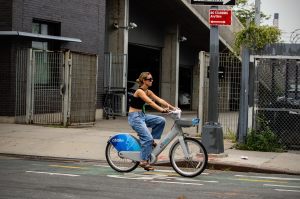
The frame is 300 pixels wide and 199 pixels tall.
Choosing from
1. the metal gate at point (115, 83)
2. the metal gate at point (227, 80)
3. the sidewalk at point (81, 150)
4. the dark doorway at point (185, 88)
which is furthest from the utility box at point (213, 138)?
the dark doorway at point (185, 88)

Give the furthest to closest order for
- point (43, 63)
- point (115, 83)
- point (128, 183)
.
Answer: point (115, 83) < point (43, 63) < point (128, 183)

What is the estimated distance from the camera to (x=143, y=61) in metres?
31.4

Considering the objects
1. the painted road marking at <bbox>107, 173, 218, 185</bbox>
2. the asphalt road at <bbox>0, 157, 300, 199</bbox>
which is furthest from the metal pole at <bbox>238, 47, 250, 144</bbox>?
the painted road marking at <bbox>107, 173, 218, 185</bbox>

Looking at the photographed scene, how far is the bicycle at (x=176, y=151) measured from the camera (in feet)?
33.6

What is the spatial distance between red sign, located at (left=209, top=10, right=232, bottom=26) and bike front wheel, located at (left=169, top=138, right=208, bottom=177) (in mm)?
3256

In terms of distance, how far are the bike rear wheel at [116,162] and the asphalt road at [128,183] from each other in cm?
14

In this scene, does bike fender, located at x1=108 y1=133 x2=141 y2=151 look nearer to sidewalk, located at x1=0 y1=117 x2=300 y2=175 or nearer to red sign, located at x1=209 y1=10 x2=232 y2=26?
sidewalk, located at x1=0 y1=117 x2=300 y2=175

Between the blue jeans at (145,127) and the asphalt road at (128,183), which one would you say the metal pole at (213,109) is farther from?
the blue jeans at (145,127)

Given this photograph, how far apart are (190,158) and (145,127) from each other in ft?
3.08

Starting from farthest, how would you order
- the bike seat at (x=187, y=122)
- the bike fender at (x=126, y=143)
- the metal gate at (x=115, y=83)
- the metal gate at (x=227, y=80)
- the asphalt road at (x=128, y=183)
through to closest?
the metal gate at (x=115, y=83), the metal gate at (x=227, y=80), the bike fender at (x=126, y=143), the bike seat at (x=187, y=122), the asphalt road at (x=128, y=183)

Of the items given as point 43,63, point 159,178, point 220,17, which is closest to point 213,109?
point 220,17

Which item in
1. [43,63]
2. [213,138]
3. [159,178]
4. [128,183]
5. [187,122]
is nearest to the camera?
[128,183]

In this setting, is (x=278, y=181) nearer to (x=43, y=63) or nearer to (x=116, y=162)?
(x=116, y=162)

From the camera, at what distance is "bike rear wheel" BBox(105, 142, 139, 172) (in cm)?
1086
